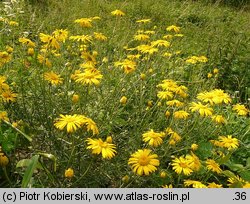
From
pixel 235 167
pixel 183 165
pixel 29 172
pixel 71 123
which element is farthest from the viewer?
pixel 235 167

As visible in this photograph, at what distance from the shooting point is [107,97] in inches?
102

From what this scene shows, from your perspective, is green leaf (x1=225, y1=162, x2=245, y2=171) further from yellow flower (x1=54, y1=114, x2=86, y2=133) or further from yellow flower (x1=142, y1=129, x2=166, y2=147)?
yellow flower (x1=54, y1=114, x2=86, y2=133)

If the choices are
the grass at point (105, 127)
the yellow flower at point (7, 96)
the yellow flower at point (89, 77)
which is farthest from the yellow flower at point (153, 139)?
the yellow flower at point (7, 96)

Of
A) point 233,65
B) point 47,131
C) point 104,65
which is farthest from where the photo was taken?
point 233,65

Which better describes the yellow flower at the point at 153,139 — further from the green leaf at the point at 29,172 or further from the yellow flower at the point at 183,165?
the green leaf at the point at 29,172

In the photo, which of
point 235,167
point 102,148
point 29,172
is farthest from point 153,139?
point 235,167

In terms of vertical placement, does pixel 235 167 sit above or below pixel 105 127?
below

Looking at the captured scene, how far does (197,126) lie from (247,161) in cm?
41

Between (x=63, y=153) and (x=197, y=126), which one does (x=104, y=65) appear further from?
(x=63, y=153)

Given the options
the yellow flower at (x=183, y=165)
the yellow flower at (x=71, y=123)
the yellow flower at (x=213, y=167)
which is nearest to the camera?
the yellow flower at (x=71, y=123)

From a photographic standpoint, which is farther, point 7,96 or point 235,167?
point 235,167

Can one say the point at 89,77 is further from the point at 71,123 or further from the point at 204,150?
the point at 204,150

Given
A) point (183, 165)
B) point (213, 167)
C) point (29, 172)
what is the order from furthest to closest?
point (213, 167) → point (183, 165) → point (29, 172)
